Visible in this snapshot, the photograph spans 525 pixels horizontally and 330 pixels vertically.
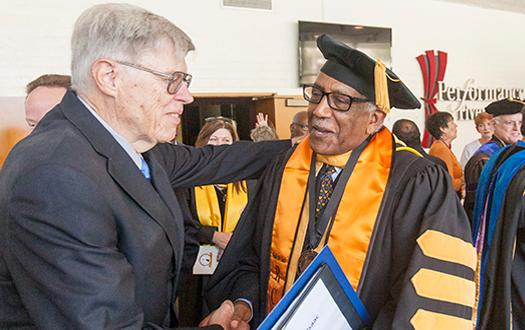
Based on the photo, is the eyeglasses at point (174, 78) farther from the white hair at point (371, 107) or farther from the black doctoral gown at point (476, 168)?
the black doctoral gown at point (476, 168)

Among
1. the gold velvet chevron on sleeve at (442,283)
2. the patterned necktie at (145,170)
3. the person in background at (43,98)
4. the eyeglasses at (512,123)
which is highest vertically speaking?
the person in background at (43,98)

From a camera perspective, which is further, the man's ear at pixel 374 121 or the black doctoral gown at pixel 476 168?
the black doctoral gown at pixel 476 168

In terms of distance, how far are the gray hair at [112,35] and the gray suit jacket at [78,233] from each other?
0.11 metres

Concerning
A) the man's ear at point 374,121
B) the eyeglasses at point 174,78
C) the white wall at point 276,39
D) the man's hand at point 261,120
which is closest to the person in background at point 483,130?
the white wall at point 276,39

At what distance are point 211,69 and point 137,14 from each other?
5.31m

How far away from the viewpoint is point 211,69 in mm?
6387

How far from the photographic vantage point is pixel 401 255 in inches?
57.4

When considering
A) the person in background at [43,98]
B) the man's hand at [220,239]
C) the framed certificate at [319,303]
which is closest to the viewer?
the framed certificate at [319,303]

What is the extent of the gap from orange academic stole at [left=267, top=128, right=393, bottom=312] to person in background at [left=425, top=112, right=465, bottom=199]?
379 centimetres

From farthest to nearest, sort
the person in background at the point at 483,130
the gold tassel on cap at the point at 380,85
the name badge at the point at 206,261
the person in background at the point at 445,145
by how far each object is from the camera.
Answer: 1. the person in background at the point at 483,130
2. the person in background at the point at 445,145
3. the name badge at the point at 206,261
4. the gold tassel on cap at the point at 380,85

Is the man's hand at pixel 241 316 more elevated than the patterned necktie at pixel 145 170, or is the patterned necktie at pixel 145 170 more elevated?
the patterned necktie at pixel 145 170

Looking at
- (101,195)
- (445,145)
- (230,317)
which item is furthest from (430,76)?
(101,195)

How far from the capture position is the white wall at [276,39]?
17.5ft

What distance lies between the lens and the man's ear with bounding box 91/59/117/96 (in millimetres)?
1152
